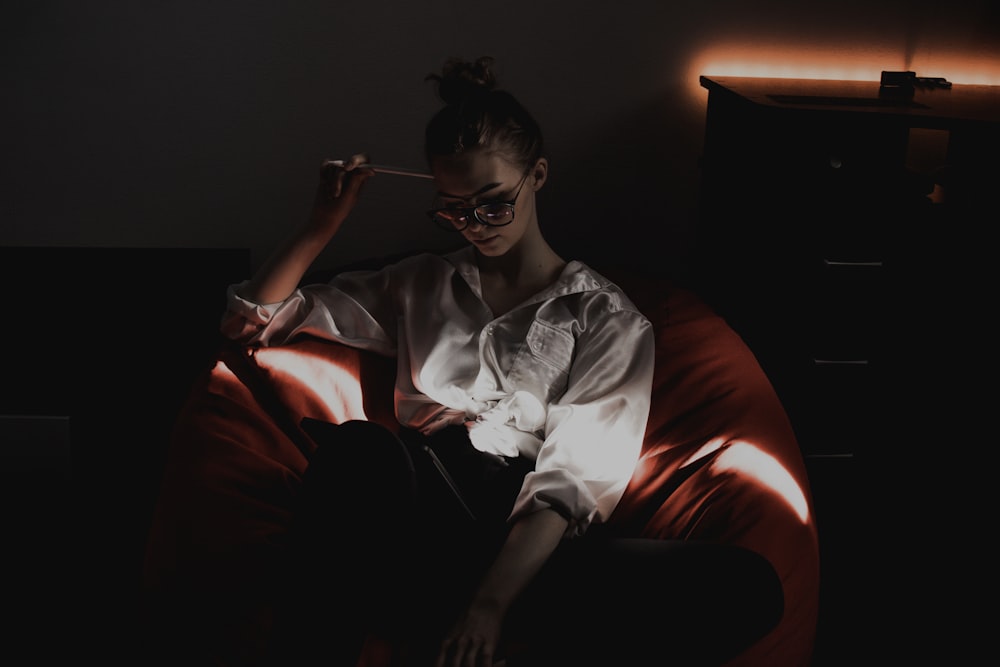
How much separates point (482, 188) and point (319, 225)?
0.29 meters

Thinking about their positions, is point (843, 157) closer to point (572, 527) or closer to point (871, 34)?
point (871, 34)

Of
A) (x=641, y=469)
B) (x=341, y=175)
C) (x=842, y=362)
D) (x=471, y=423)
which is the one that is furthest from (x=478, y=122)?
(x=842, y=362)

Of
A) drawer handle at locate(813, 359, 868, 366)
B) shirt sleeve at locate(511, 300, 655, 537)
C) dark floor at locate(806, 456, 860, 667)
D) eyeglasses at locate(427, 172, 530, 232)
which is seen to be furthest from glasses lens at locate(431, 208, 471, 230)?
dark floor at locate(806, 456, 860, 667)

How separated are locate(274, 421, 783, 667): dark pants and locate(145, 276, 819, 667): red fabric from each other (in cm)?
11

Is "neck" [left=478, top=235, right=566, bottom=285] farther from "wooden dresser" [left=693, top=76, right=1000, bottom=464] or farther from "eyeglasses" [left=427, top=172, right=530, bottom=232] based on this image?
"wooden dresser" [left=693, top=76, right=1000, bottom=464]

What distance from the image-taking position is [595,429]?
4.23 feet

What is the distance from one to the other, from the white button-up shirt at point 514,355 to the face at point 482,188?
0.13 m

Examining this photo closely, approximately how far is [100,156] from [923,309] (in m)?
1.85

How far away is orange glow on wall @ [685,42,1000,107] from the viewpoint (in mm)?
2236

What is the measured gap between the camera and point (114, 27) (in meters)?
2.19

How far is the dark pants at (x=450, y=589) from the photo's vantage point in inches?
43.6

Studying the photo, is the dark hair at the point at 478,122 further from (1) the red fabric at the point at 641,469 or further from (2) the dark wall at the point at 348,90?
(2) the dark wall at the point at 348,90

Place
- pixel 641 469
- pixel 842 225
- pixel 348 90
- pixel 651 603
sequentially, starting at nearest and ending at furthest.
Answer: pixel 651 603 → pixel 641 469 → pixel 842 225 → pixel 348 90

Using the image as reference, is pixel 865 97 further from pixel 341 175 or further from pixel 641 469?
pixel 341 175
